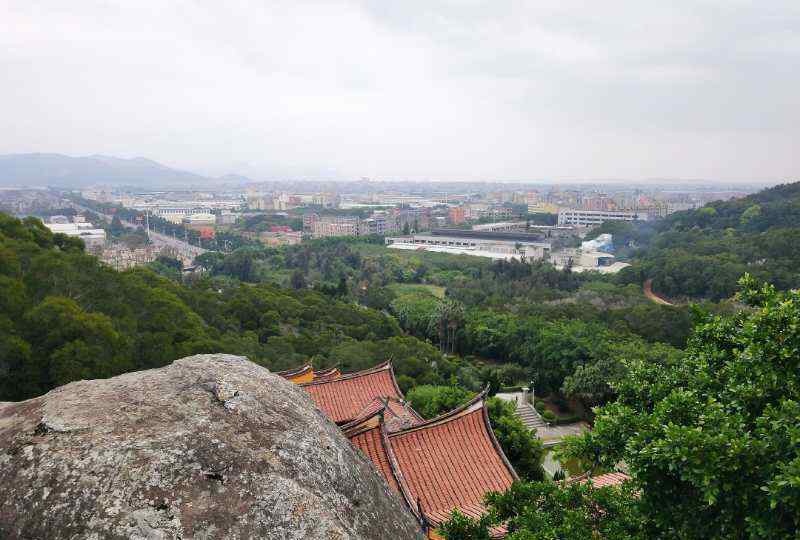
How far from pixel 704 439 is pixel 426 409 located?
1028 cm

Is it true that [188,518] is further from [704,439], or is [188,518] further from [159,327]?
[159,327]

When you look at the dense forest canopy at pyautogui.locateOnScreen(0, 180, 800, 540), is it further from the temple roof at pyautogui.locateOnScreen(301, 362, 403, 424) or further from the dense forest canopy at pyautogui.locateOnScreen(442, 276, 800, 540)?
the temple roof at pyautogui.locateOnScreen(301, 362, 403, 424)

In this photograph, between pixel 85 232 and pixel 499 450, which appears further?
pixel 85 232

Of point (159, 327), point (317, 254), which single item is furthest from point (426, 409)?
point (317, 254)

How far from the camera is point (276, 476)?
2.99 meters

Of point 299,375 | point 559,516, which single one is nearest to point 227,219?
point 299,375

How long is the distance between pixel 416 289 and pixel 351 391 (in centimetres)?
2957

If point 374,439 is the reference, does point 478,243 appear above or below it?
below

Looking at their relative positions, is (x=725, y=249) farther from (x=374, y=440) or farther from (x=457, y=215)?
(x=457, y=215)

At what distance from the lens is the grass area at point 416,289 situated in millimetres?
39031

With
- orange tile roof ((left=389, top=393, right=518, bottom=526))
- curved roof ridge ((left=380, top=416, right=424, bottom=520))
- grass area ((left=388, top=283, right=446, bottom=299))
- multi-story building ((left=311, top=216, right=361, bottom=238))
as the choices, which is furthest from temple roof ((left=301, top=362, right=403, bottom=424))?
multi-story building ((left=311, top=216, right=361, bottom=238))

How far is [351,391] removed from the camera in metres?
11.0

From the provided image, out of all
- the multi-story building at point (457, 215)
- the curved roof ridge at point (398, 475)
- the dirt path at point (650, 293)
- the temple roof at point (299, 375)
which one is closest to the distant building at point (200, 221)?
the multi-story building at point (457, 215)

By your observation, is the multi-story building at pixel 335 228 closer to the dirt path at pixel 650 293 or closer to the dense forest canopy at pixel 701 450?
the dirt path at pixel 650 293
